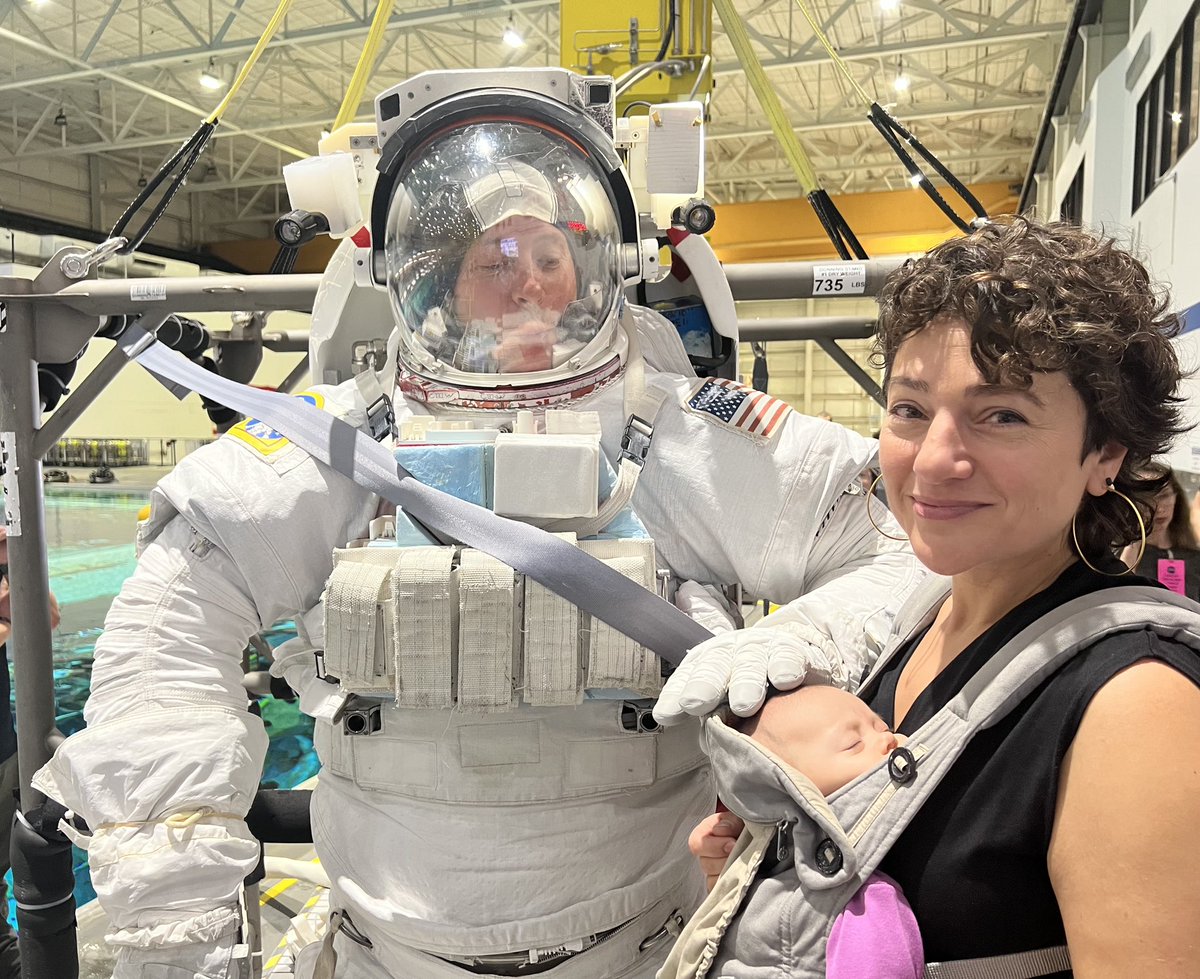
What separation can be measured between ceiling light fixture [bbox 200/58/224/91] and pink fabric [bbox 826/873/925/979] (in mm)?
11365

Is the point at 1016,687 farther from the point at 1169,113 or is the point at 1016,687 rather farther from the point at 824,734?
the point at 1169,113

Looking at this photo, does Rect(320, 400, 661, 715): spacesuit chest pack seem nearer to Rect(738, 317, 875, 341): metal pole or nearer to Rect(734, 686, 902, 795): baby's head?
Rect(734, 686, 902, 795): baby's head

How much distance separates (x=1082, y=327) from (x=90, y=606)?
8.58m

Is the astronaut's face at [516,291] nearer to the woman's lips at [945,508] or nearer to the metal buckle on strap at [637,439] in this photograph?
the metal buckle on strap at [637,439]

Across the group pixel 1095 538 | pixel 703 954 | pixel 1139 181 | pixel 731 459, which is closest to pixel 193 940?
pixel 703 954

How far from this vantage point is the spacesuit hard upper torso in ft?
4.47

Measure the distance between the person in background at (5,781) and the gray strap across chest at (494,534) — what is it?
1.50m

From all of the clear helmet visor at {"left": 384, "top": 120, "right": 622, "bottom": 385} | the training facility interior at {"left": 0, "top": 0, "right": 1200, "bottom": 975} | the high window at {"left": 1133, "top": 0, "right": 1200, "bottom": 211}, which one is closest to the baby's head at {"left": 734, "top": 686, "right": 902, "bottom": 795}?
the clear helmet visor at {"left": 384, "top": 120, "right": 622, "bottom": 385}

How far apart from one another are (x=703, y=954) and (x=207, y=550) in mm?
1049

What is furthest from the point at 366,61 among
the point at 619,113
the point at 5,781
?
the point at 5,781

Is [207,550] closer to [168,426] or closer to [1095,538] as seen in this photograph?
[1095,538]

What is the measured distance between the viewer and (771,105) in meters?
2.39

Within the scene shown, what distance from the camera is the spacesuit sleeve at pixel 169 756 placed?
1329 millimetres

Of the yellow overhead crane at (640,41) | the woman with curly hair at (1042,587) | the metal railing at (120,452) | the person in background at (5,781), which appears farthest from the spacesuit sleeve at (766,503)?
the metal railing at (120,452)
